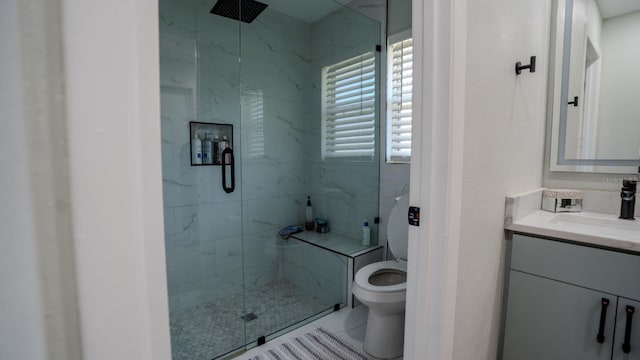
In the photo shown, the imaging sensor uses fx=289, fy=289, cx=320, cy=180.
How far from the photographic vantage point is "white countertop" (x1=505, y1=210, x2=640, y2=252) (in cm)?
106

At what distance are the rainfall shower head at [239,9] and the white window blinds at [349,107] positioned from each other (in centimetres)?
75

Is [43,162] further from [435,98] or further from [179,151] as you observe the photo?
[179,151]

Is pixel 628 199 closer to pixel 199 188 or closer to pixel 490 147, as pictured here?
pixel 490 147

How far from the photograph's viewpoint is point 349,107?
2.55m

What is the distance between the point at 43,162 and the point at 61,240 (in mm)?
95

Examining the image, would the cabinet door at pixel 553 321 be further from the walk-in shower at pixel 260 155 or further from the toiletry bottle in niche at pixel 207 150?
the toiletry bottle in niche at pixel 207 150

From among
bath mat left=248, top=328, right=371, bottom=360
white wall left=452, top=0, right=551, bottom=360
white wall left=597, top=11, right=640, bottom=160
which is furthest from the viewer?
bath mat left=248, top=328, right=371, bottom=360

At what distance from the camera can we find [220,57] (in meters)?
2.27

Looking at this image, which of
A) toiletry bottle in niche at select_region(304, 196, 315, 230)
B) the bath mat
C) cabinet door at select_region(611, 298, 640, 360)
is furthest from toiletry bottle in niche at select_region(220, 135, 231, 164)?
cabinet door at select_region(611, 298, 640, 360)

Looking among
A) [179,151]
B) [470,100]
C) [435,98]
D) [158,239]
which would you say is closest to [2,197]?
[158,239]

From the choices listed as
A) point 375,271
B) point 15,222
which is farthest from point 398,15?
point 15,222

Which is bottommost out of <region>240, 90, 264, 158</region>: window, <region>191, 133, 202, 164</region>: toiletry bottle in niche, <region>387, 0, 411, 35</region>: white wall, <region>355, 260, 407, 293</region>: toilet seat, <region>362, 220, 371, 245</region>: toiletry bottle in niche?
<region>355, 260, 407, 293</region>: toilet seat

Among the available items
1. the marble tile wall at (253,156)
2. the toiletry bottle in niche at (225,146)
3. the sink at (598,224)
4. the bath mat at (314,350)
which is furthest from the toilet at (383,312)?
the toiletry bottle in niche at (225,146)

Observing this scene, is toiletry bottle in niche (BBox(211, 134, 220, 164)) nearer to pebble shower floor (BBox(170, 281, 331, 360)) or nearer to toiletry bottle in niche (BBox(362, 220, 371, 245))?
pebble shower floor (BBox(170, 281, 331, 360))
